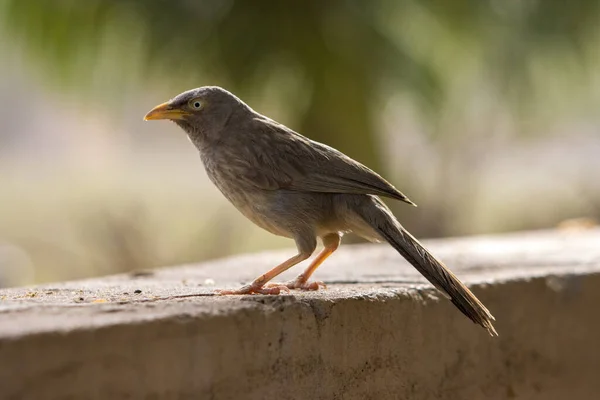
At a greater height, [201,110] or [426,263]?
[201,110]

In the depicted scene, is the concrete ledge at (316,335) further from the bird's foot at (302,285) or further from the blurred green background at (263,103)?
the blurred green background at (263,103)

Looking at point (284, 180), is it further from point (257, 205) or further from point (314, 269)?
point (314, 269)

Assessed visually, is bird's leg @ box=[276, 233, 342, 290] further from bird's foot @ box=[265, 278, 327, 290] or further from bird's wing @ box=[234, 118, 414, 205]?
bird's wing @ box=[234, 118, 414, 205]

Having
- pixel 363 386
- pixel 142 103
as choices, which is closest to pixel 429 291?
pixel 363 386

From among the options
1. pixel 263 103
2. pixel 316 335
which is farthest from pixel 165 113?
pixel 263 103

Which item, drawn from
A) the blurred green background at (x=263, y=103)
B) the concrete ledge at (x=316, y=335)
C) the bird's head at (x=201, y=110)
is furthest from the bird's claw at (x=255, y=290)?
the blurred green background at (x=263, y=103)

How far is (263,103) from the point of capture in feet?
35.0

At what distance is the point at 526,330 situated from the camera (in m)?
4.38

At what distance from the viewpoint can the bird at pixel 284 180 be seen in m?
3.71

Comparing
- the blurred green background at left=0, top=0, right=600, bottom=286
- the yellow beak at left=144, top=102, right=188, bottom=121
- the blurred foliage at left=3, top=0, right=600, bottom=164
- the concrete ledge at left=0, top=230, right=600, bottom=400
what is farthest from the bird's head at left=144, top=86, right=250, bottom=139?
the blurred foliage at left=3, top=0, right=600, bottom=164

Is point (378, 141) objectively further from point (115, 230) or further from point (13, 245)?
point (13, 245)

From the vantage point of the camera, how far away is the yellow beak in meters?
3.84

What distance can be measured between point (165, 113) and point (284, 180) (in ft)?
2.06

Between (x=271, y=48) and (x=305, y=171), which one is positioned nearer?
(x=305, y=171)
